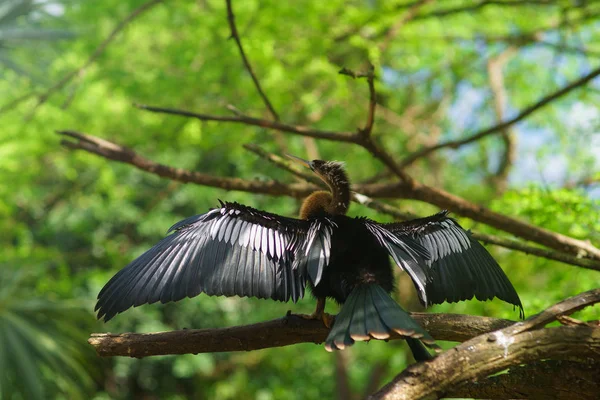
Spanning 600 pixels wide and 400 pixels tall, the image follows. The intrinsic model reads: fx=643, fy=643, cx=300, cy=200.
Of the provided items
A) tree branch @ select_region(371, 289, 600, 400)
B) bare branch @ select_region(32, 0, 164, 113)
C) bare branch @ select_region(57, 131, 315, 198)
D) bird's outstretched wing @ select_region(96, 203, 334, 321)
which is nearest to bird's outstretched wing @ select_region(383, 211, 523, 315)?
bird's outstretched wing @ select_region(96, 203, 334, 321)

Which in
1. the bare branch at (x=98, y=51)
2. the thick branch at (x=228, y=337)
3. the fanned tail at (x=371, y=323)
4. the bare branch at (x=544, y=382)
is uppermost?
the bare branch at (x=98, y=51)

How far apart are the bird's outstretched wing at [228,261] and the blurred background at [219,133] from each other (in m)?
2.10

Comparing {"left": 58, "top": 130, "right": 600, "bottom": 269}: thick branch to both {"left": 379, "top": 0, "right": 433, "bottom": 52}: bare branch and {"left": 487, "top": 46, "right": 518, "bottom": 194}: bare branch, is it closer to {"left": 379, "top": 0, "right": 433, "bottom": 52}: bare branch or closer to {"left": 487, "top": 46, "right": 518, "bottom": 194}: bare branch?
{"left": 379, "top": 0, "right": 433, "bottom": 52}: bare branch

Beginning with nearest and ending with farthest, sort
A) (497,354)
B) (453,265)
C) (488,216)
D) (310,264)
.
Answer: (497,354) → (310,264) → (453,265) → (488,216)

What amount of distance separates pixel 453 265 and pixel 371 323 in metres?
0.87

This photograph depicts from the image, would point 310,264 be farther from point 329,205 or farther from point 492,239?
point 492,239

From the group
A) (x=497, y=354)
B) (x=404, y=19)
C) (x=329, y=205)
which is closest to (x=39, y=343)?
(x=404, y=19)

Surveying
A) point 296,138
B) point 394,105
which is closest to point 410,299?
point 296,138

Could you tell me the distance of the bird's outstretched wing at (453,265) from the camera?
2758mm

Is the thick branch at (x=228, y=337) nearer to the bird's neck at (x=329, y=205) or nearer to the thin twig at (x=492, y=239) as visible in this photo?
the bird's neck at (x=329, y=205)

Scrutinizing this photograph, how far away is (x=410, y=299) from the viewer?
8008mm

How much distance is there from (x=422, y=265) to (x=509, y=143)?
7.39 m

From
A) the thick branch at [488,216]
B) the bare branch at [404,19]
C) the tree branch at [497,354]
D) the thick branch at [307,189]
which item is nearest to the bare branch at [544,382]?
the tree branch at [497,354]

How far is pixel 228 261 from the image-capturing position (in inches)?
98.3
